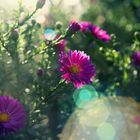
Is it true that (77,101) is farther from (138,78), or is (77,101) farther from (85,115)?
(138,78)

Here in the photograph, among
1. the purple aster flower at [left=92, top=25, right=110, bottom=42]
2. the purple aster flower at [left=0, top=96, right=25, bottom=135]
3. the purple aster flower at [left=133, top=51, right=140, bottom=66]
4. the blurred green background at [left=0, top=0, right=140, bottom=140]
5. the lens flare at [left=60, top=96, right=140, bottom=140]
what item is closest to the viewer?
the purple aster flower at [left=0, top=96, right=25, bottom=135]

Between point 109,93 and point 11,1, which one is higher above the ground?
point 11,1

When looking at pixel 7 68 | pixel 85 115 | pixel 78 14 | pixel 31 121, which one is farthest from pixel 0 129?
pixel 78 14

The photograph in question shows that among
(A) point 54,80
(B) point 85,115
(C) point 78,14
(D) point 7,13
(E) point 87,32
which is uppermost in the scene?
(C) point 78,14

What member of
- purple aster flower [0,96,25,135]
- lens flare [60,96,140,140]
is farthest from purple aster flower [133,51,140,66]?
purple aster flower [0,96,25,135]

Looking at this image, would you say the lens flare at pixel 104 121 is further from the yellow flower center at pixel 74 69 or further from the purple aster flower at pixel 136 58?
the yellow flower center at pixel 74 69

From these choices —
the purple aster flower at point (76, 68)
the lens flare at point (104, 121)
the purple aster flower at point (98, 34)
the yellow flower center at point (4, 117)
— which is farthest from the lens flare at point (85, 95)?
the yellow flower center at point (4, 117)

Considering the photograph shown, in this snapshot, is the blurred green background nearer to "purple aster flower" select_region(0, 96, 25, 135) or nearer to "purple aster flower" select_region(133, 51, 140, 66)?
"purple aster flower" select_region(133, 51, 140, 66)
